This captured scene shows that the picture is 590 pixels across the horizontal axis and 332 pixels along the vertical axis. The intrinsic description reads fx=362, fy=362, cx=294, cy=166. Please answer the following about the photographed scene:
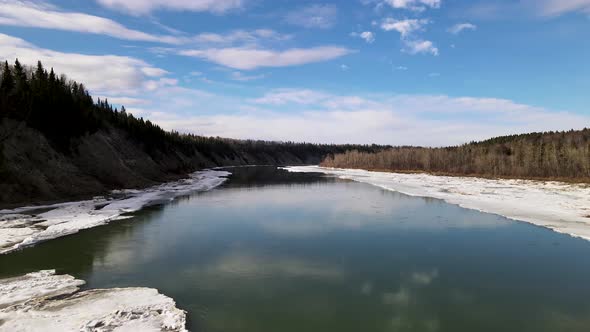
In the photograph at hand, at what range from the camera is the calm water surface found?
33.7ft

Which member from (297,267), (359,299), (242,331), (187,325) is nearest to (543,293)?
(359,299)

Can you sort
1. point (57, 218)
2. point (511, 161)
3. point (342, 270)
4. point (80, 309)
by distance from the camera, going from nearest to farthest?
point (80, 309), point (342, 270), point (57, 218), point (511, 161)

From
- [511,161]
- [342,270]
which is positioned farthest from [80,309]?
[511,161]

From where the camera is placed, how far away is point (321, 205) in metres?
34.0

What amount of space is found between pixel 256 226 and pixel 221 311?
12.9 m

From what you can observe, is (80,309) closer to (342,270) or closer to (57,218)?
(342,270)

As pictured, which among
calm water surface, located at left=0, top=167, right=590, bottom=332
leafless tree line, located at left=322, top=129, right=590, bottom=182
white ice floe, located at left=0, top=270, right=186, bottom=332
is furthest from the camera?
leafless tree line, located at left=322, top=129, right=590, bottom=182

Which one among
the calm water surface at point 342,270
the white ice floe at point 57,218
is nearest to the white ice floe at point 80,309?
the calm water surface at point 342,270

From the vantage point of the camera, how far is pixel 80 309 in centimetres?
1068

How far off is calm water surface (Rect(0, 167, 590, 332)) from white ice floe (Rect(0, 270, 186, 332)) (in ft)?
2.21

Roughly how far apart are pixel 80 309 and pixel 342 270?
9.07 m

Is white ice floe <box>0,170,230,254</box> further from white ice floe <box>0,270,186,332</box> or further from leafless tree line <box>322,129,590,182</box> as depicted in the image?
leafless tree line <box>322,129,590,182</box>

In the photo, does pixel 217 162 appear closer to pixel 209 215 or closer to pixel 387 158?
pixel 387 158

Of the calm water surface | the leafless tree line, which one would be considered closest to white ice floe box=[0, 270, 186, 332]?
the calm water surface
